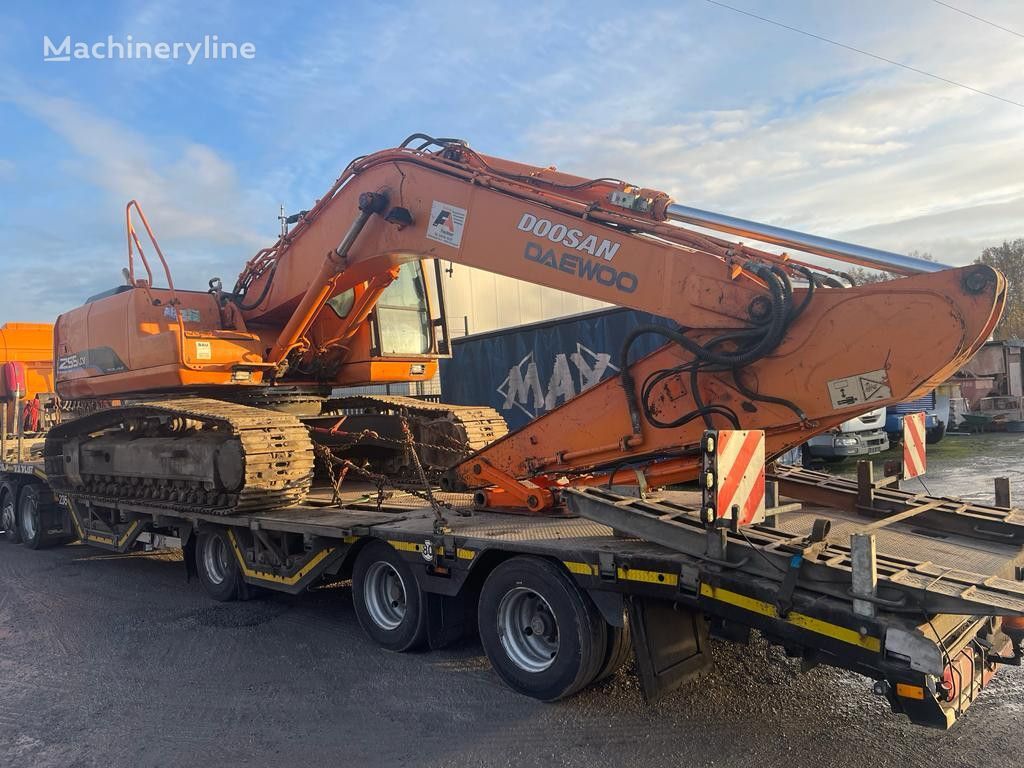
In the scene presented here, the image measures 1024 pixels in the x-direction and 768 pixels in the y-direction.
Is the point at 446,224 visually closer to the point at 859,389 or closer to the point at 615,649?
the point at 859,389

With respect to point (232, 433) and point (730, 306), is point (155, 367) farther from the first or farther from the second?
point (730, 306)

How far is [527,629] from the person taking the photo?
5004mm

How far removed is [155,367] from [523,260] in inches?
181

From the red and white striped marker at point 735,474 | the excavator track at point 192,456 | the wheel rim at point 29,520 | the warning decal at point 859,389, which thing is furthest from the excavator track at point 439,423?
the wheel rim at point 29,520

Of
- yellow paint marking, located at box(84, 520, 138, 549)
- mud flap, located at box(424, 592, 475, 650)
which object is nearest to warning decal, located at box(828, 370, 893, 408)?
mud flap, located at box(424, 592, 475, 650)

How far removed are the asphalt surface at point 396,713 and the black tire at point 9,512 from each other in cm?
605

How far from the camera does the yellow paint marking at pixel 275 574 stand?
639 centimetres

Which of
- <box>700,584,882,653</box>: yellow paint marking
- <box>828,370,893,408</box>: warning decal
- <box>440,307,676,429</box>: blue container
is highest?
<box>440,307,676,429</box>: blue container

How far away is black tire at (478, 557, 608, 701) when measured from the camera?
15.0 ft

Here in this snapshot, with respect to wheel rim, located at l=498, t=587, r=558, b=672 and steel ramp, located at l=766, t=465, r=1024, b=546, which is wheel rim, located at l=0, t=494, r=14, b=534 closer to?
wheel rim, located at l=498, t=587, r=558, b=672

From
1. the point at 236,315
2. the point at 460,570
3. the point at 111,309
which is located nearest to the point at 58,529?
the point at 111,309

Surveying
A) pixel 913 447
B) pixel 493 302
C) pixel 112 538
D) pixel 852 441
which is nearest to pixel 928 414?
pixel 852 441

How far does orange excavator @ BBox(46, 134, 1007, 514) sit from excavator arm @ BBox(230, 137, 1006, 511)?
1 cm

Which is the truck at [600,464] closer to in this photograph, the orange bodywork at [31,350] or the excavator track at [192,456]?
the excavator track at [192,456]
